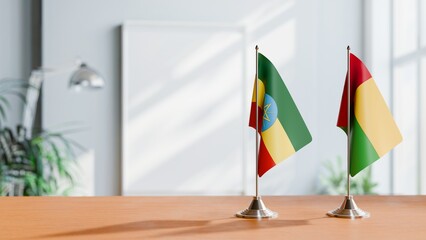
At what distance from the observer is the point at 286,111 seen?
5.00ft

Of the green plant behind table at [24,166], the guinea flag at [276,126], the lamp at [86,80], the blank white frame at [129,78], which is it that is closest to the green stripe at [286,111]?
the guinea flag at [276,126]

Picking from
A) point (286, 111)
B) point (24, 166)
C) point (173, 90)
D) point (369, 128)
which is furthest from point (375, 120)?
point (173, 90)

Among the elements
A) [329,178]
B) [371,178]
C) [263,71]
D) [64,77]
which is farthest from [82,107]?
[263,71]

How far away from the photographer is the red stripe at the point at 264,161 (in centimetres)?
151

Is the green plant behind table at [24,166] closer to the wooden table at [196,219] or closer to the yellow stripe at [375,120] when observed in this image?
the wooden table at [196,219]

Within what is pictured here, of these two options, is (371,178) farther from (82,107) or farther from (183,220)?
(183,220)

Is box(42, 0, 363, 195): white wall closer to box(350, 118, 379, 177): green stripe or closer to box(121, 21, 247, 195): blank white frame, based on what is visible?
box(121, 21, 247, 195): blank white frame

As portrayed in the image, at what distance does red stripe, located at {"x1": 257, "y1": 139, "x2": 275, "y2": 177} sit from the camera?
1509 mm

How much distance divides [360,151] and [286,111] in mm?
189

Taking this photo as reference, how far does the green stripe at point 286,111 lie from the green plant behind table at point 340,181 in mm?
4329

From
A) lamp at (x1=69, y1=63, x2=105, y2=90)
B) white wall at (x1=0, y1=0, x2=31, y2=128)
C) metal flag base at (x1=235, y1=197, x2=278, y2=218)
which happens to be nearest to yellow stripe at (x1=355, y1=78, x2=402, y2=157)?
metal flag base at (x1=235, y1=197, x2=278, y2=218)

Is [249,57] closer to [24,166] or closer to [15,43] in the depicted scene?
[15,43]

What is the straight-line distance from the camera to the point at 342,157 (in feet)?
19.9

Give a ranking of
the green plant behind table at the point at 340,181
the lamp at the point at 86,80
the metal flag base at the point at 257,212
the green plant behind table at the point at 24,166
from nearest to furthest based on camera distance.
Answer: the metal flag base at the point at 257,212
the green plant behind table at the point at 24,166
the lamp at the point at 86,80
the green plant behind table at the point at 340,181
